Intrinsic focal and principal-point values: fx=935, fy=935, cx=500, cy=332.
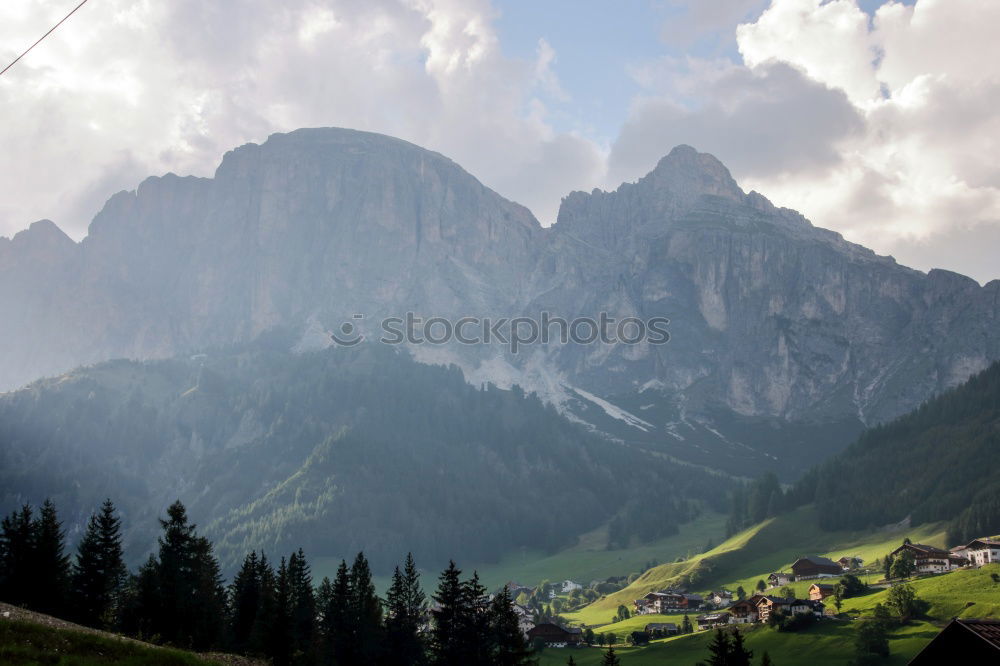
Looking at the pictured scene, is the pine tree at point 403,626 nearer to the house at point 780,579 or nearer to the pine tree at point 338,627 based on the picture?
the pine tree at point 338,627

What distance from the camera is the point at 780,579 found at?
600 feet

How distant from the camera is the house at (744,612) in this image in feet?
484

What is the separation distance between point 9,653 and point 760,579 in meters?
180

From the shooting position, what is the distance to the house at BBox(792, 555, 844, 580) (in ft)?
595

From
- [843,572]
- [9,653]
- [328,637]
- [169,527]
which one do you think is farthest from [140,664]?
[843,572]

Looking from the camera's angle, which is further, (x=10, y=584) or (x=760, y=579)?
(x=760, y=579)

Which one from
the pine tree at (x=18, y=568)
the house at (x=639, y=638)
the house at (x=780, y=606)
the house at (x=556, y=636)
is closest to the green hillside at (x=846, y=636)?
the house at (x=639, y=638)

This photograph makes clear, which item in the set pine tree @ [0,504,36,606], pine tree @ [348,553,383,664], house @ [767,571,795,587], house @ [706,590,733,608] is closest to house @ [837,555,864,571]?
house @ [767,571,795,587]

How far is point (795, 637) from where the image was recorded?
399ft

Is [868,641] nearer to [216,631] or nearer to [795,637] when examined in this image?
[795,637]

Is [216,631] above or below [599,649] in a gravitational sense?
above

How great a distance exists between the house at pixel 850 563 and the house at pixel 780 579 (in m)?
12.4

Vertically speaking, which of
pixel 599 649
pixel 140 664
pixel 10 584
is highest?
pixel 10 584

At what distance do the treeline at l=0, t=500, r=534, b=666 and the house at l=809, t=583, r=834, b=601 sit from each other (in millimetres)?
91597
